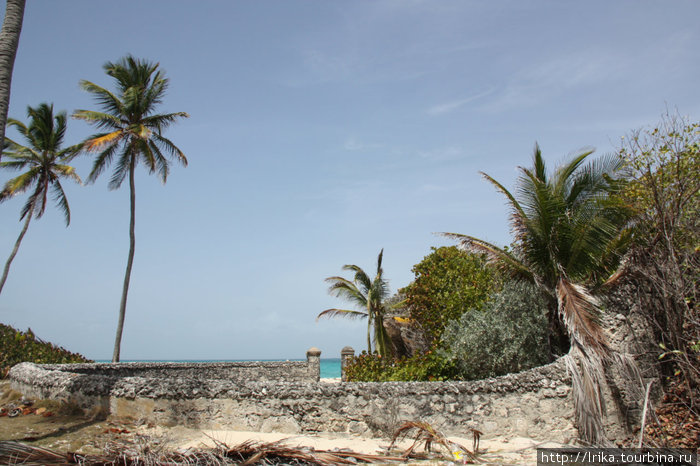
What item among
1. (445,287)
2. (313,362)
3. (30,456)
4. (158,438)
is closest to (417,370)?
(445,287)

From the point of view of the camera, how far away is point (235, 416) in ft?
31.2

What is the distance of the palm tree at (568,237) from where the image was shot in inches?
396

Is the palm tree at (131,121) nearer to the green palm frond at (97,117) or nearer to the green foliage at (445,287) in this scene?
the green palm frond at (97,117)

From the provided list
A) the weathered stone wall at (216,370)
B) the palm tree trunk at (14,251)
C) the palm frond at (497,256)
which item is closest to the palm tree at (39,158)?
the palm tree trunk at (14,251)

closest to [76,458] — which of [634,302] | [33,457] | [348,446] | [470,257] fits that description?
[33,457]

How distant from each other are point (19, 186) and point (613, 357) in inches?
1067

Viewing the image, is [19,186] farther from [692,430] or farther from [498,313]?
[692,430]

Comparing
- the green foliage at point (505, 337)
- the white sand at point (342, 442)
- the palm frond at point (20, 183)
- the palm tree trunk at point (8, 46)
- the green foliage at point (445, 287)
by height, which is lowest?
the white sand at point (342, 442)

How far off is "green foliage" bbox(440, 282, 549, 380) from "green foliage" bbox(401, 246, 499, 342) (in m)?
1.21

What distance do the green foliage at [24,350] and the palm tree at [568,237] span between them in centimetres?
1626

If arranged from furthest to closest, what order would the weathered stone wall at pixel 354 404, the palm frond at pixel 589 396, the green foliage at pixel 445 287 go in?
the green foliage at pixel 445 287, the weathered stone wall at pixel 354 404, the palm frond at pixel 589 396

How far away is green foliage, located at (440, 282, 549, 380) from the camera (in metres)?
11.5

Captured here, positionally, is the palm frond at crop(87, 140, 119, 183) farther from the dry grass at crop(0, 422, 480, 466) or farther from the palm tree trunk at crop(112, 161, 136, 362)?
the dry grass at crop(0, 422, 480, 466)

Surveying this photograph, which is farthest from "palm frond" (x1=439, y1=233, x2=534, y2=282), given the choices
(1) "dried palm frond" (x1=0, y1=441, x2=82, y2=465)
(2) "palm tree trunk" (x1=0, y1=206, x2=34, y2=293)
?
(2) "palm tree trunk" (x1=0, y1=206, x2=34, y2=293)
